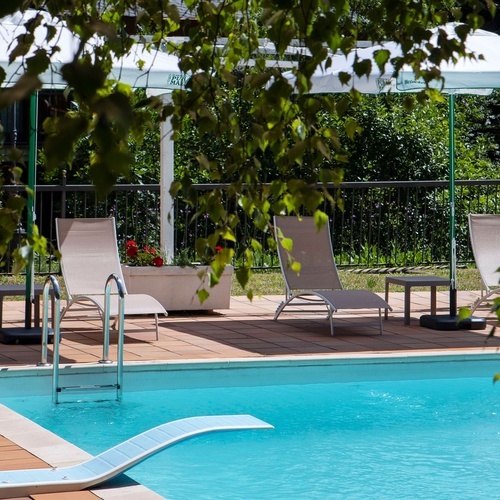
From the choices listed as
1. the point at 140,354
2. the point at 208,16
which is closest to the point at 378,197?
the point at 140,354

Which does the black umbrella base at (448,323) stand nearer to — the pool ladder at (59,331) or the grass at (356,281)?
the grass at (356,281)

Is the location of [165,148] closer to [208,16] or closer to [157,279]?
[157,279]

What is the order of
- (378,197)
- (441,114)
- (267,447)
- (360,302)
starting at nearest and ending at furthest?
1. (267,447)
2. (360,302)
3. (378,197)
4. (441,114)

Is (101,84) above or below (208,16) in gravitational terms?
below

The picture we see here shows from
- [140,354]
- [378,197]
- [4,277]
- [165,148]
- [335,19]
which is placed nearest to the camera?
[335,19]

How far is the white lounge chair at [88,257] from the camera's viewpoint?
9055 mm

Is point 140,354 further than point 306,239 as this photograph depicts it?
No

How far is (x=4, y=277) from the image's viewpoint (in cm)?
1253

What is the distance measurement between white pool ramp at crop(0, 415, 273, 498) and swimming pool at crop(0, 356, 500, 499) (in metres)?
0.90

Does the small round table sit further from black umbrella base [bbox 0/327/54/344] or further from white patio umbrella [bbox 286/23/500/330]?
black umbrella base [bbox 0/327/54/344]

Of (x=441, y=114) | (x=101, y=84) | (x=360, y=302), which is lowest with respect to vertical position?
(x=360, y=302)

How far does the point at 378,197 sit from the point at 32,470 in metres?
10.9

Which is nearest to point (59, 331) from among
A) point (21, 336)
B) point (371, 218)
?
point (21, 336)

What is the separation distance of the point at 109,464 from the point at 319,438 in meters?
2.48
